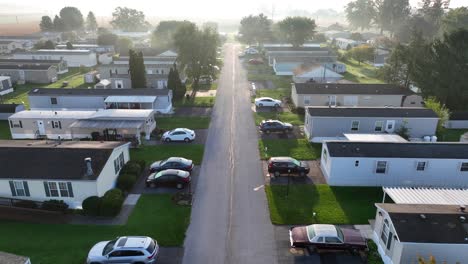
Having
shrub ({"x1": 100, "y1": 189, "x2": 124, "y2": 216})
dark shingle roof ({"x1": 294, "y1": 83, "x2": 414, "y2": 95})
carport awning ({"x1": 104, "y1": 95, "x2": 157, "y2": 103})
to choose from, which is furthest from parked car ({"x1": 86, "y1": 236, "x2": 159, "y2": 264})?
dark shingle roof ({"x1": 294, "y1": 83, "x2": 414, "y2": 95})

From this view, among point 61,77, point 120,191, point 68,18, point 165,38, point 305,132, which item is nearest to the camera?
point 120,191

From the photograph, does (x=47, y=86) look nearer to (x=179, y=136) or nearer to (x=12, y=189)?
(x=179, y=136)

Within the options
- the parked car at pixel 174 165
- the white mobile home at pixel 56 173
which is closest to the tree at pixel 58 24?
the white mobile home at pixel 56 173

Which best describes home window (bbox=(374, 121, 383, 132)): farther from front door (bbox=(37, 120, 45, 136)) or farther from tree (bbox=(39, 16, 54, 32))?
tree (bbox=(39, 16, 54, 32))

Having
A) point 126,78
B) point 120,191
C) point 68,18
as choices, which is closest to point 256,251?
point 120,191

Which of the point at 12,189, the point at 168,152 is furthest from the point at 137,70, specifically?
the point at 12,189

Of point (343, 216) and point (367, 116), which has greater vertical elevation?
point (367, 116)

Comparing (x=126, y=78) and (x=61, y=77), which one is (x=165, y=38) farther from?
(x=126, y=78)
